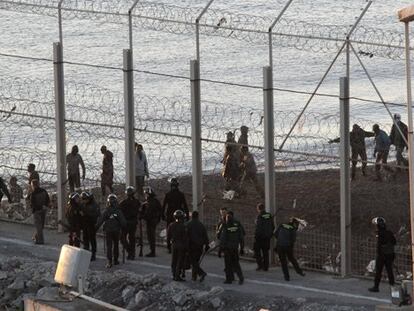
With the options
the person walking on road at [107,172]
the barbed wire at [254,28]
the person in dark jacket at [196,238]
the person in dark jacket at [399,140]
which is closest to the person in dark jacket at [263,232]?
the person in dark jacket at [196,238]

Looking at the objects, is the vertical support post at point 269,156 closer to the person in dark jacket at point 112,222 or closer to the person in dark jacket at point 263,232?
the person in dark jacket at point 263,232

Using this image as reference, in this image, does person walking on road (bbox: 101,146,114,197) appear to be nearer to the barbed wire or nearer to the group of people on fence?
the barbed wire

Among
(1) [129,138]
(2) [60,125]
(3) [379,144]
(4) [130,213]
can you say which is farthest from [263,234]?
(2) [60,125]

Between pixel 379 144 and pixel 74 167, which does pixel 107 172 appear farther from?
pixel 379 144

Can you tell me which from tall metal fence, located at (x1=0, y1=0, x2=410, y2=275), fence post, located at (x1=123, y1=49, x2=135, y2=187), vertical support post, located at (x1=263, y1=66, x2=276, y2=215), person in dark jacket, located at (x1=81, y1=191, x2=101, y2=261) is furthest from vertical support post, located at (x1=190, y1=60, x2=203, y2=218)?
person in dark jacket, located at (x1=81, y1=191, x2=101, y2=261)

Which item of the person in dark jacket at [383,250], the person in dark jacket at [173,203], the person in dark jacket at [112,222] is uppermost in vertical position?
the person in dark jacket at [173,203]

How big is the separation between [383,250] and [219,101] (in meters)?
13.6

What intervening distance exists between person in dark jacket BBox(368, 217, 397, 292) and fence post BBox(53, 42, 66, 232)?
7.36 m

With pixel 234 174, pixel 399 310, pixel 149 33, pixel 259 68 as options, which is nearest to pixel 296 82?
pixel 259 68

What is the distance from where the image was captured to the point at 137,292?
2656 cm

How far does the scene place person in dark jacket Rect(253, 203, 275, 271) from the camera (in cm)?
2728

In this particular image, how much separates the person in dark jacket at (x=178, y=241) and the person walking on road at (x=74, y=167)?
15.2 ft

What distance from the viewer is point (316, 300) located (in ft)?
83.3

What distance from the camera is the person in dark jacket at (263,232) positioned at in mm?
27281
